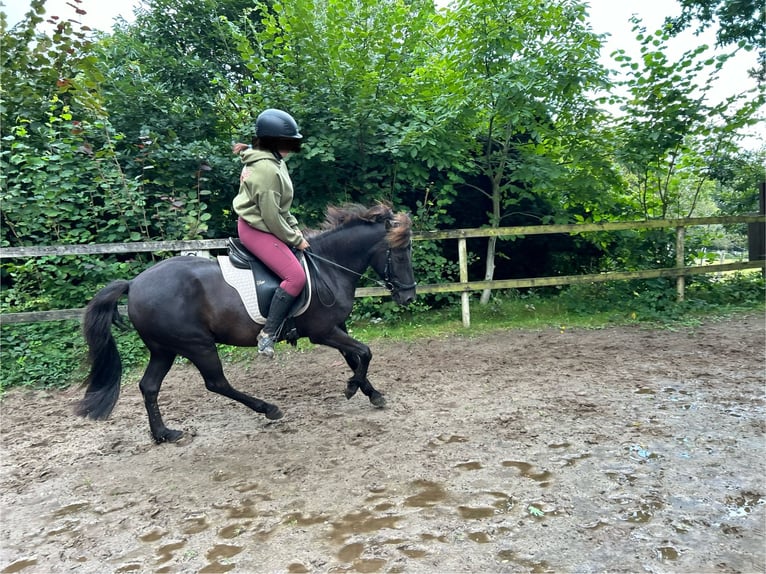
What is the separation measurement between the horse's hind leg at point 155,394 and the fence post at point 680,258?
7445 mm

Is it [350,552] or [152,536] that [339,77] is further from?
[350,552]

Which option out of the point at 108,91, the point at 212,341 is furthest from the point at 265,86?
the point at 212,341

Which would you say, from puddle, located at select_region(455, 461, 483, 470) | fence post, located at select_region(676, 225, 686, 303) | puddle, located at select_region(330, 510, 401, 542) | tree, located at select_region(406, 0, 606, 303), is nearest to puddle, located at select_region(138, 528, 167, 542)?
puddle, located at select_region(330, 510, 401, 542)

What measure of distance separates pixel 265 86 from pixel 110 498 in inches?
231

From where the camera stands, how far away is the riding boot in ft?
12.3

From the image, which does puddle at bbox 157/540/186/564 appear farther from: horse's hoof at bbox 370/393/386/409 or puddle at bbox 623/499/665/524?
puddle at bbox 623/499/665/524

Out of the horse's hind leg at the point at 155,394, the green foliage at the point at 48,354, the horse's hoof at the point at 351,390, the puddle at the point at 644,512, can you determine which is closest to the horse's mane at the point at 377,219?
the horse's hoof at the point at 351,390

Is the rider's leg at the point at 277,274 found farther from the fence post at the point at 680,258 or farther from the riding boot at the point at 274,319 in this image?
the fence post at the point at 680,258

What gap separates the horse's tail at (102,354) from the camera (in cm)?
384

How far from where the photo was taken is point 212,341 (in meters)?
3.92

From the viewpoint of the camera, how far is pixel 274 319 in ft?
12.4

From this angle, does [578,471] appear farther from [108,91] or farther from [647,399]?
[108,91]

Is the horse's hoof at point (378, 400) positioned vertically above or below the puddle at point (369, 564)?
above

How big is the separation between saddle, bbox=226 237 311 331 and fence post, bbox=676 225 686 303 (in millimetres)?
6362
